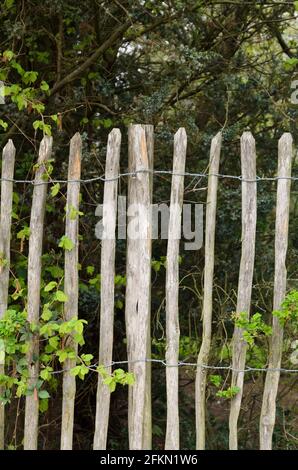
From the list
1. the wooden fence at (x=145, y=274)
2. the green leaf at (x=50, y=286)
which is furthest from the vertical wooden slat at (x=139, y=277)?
the green leaf at (x=50, y=286)

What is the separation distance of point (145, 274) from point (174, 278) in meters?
0.14

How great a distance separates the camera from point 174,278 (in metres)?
3.33

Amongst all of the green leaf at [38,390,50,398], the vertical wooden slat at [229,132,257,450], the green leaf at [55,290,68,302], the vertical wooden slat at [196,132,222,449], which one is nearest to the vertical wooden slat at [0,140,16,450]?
the green leaf at [38,390,50,398]

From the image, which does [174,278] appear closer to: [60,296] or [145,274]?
[145,274]

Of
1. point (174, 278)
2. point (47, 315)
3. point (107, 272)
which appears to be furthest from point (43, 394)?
point (174, 278)

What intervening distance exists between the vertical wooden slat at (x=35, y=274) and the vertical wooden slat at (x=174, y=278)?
627 mm

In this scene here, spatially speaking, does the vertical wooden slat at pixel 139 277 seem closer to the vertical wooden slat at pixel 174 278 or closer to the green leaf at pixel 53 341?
the vertical wooden slat at pixel 174 278

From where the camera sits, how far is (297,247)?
487 cm

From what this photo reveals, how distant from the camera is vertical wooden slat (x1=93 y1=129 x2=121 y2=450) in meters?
3.32

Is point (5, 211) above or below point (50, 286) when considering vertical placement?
above

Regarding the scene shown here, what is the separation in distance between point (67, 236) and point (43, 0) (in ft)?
6.07

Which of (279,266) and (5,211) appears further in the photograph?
(5,211)
